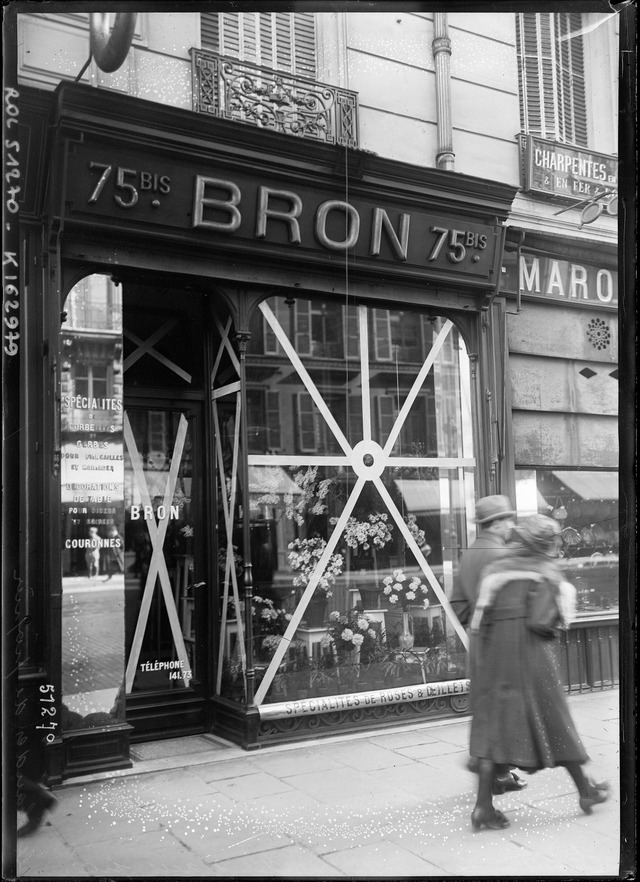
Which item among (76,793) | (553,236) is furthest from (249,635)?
(553,236)

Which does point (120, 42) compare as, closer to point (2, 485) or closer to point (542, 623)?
point (2, 485)

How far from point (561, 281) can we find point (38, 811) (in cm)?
450

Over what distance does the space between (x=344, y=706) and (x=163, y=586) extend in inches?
67.5

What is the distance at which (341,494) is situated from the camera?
6.16 m

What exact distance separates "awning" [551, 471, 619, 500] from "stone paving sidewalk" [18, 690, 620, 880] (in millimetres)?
1176

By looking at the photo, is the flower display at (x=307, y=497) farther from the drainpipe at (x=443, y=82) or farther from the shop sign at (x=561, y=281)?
the drainpipe at (x=443, y=82)

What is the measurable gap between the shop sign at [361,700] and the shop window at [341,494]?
3.2 inches

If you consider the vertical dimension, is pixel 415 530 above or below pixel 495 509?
below

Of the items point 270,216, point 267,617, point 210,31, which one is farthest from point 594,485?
point 210,31

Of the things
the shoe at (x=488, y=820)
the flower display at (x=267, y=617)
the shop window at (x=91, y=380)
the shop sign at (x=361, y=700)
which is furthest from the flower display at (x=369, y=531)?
the shoe at (x=488, y=820)

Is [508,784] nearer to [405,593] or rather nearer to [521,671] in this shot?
[521,671]

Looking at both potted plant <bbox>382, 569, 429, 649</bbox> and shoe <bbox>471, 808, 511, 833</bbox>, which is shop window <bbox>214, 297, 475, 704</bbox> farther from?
shoe <bbox>471, 808, 511, 833</bbox>

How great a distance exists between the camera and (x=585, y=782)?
4406 millimetres

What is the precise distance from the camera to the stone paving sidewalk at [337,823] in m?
3.93
